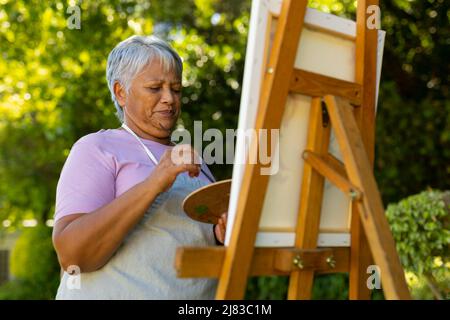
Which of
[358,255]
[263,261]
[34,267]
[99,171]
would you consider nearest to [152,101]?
[99,171]

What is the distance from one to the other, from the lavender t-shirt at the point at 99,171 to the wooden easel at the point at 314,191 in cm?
43

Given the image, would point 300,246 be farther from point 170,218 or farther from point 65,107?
point 65,107

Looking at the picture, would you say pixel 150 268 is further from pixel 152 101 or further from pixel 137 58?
pixel 137 58

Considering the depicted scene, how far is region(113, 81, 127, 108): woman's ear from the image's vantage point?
2273 millimetres

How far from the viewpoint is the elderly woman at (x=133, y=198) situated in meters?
1.86

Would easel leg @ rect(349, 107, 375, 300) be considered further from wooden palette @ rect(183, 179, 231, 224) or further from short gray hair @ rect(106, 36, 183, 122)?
short gray hair @ rect(106, 36, 183, 122)

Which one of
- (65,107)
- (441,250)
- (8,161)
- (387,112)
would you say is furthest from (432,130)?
(8,161)

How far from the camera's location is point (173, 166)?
182 centimetres

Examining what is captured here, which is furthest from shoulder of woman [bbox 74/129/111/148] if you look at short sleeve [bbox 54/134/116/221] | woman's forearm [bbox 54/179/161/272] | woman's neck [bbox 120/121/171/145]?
woman's forearm [bbox 54/179/161/272]

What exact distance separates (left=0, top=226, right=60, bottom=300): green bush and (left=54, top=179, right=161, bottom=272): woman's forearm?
563 centimetres

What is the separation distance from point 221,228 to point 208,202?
175 millimetres

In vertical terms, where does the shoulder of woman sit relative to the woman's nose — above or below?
below

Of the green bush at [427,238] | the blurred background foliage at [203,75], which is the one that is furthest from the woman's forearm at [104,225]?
the blurred background foliage at [203,75]
